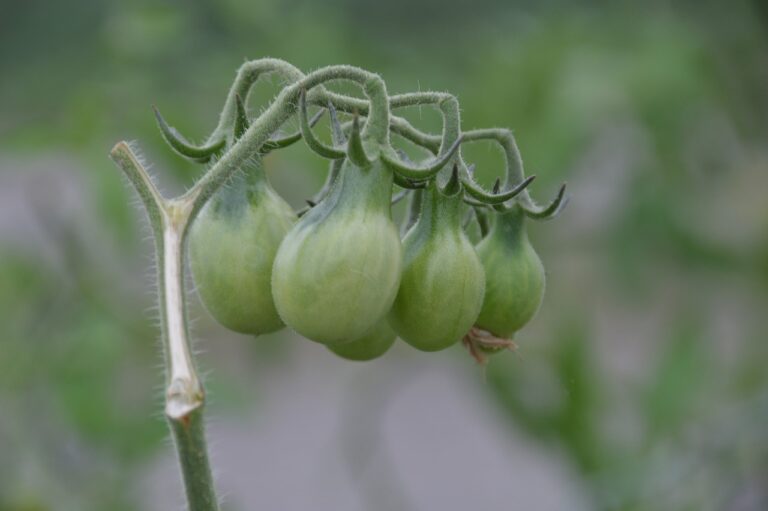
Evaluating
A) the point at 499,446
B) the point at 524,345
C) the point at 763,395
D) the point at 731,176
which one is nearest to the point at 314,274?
the point at 524,345

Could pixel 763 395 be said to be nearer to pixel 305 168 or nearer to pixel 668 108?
pixel 668 108

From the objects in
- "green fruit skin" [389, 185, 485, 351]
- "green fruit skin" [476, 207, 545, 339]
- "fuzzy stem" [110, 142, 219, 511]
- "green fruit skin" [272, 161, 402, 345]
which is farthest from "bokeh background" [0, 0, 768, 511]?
"fuzzy stem" [110, 142, 219, 511]

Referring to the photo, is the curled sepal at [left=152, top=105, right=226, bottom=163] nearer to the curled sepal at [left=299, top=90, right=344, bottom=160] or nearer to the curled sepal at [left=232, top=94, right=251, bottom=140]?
the curled sepal at [left=232, top=94, right=251, bottom=140]

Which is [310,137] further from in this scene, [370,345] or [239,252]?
[370,345]

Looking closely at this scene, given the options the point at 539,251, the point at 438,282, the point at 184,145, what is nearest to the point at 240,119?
the point at 184,145

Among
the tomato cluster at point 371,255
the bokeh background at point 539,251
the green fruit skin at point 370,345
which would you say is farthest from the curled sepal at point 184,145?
the bokeh background at point 539,251

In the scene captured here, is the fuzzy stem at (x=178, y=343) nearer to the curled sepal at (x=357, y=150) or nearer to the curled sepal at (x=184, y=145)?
the curled sepal at (x=184, y=145)
